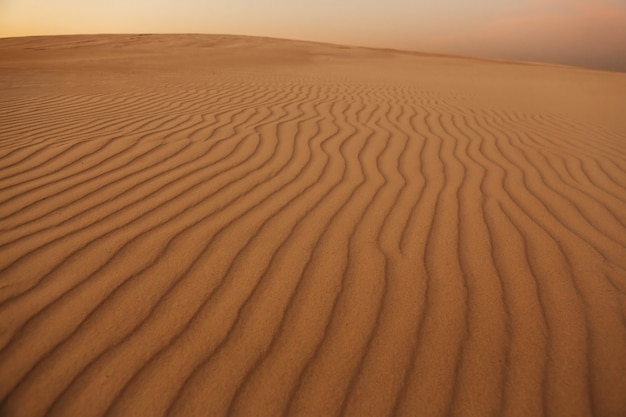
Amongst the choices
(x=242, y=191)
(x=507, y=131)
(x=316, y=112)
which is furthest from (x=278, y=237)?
(x=507, y=131)

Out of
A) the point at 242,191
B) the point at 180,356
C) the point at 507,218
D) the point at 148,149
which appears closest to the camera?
the point at 180,356

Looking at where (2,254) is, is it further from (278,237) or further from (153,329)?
(278,237)

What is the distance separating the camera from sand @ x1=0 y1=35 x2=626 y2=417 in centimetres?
131

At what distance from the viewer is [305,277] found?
5.85 feet

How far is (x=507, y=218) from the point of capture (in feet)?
7.59

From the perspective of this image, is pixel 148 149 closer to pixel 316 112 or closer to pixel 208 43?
pixel 316 112

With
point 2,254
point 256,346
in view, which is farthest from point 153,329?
point 2,254

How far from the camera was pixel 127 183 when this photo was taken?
258cm

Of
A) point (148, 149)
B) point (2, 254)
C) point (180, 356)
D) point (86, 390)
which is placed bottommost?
point (86, 390)

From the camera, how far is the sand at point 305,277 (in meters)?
1.31

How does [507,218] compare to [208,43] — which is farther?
[208,43]

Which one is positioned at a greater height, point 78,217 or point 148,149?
point 148,149

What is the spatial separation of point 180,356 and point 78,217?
1.22m

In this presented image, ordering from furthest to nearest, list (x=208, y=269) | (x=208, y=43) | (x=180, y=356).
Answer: (x=208, y=43) < (x=208, y=269) < (x=180, y=356)
